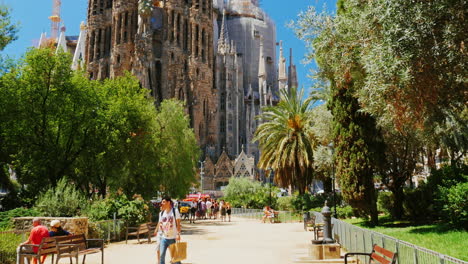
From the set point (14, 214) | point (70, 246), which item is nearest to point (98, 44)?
point (14, 214)

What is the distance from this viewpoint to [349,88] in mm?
16625

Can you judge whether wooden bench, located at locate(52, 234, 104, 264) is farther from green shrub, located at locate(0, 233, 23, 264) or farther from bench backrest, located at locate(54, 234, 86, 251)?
green shrub, located at locate(0, 233, 23, 264)

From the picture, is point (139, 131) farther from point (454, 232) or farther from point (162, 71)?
point (162, 71)

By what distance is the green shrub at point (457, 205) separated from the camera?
1280 centimetres

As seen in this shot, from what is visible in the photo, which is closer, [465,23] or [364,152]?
[465,23]

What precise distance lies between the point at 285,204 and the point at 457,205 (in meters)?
19.0

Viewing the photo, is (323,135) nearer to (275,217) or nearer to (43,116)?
A: (275,217)

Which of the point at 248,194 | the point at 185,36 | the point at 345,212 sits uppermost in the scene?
the point at 185,36

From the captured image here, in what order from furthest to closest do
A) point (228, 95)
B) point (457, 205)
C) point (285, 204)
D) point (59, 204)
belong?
point (228, 95), point (285, 204), point (59, 204), point (457, 205)

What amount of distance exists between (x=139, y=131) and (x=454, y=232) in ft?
52.5

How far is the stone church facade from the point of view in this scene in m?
54.7

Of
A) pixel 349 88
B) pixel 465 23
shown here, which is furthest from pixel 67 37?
Answer: pixel 465 23

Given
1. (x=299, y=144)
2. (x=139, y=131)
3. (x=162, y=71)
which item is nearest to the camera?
(x=139, y=131)

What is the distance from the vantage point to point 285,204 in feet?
103
